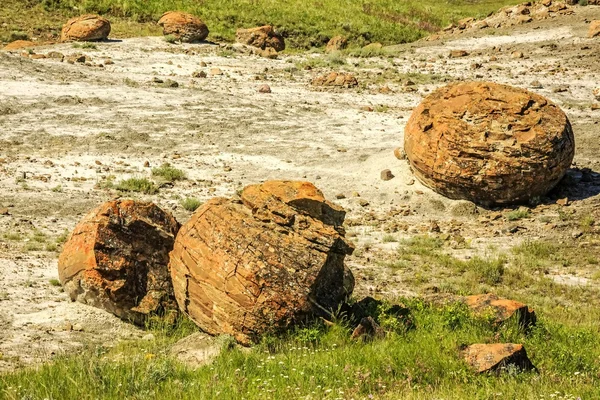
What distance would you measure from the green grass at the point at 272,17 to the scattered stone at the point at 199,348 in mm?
35979

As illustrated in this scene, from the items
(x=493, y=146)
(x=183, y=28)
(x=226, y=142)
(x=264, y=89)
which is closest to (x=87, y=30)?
(x=183, y=28)

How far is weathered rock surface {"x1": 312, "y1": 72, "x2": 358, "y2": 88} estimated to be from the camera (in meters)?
32.2

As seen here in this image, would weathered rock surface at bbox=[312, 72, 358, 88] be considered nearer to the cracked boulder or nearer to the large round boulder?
the large round boulder

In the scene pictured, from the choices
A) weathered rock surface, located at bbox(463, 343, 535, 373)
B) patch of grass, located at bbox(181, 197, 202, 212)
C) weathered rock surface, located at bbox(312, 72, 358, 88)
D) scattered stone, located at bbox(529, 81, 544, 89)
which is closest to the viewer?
weathered rock surface, located at bbox(463, 343, 535, 373)

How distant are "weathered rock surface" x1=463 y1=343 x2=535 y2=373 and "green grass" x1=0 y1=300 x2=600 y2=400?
0.43ft

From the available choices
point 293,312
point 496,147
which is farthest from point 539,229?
point 293,312

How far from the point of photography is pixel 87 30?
38.9 metres

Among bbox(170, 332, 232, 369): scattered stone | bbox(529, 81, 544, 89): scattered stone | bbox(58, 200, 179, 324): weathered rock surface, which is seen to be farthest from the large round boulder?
bbox(529, 81, 544, 89): scattered stone

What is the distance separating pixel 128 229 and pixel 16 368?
357 cm

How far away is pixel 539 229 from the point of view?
59.2 feet

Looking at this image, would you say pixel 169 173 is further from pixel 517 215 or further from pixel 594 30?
pixel 594 30

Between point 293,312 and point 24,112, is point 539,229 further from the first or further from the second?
point 24,112

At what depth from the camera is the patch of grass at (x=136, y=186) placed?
20.2m

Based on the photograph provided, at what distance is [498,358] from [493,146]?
426 inches
